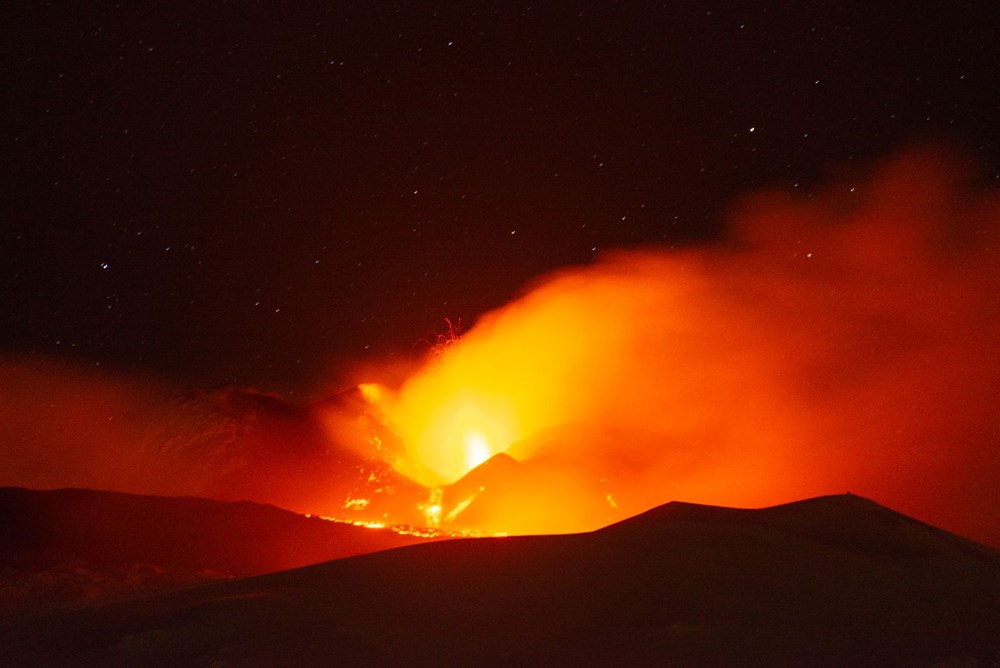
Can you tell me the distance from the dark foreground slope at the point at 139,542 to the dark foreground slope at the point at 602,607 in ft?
8.35

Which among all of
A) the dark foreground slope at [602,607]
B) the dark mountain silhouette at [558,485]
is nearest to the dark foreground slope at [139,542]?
the dark foreground slope at [602,607]

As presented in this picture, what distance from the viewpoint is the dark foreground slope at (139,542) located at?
13023mm

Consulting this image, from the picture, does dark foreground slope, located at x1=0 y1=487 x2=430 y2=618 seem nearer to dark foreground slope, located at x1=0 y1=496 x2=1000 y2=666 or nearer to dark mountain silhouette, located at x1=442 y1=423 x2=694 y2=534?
dark foreground slope, located at x1=0 y1=496 x2=1000 y2=666

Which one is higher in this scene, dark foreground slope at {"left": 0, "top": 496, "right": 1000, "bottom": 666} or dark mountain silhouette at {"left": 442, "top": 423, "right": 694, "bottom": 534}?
dark mountain silhouette at {"left": 442, "top": 423, "right": 694, "bottom": 534}

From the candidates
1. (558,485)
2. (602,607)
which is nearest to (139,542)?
(602,607)

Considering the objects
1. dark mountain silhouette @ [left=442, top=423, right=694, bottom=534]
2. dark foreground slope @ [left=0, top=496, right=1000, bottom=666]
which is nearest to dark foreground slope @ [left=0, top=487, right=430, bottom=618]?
dark foreground slope @ [left=0, top=496, right=1000, bottom=666]

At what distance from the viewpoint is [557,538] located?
11.4 metres

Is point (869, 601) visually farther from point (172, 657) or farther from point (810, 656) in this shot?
point (172, 657)

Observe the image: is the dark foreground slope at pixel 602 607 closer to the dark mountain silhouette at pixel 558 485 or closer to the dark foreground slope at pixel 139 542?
the dark foreground slope at pixel 139 542

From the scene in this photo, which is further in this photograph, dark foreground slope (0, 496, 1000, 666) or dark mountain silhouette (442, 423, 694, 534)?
dark mountain silhouette (442, 423, 694, 534)

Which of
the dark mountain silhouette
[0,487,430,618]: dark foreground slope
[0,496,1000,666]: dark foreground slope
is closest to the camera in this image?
[0,496,1000,666]: dark foreground slope

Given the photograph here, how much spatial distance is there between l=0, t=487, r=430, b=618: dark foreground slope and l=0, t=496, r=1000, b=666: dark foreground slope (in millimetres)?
2544

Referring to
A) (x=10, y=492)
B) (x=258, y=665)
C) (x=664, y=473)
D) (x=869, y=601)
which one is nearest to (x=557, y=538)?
(x=869, y=601)

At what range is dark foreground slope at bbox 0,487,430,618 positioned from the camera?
1302 centimetres
